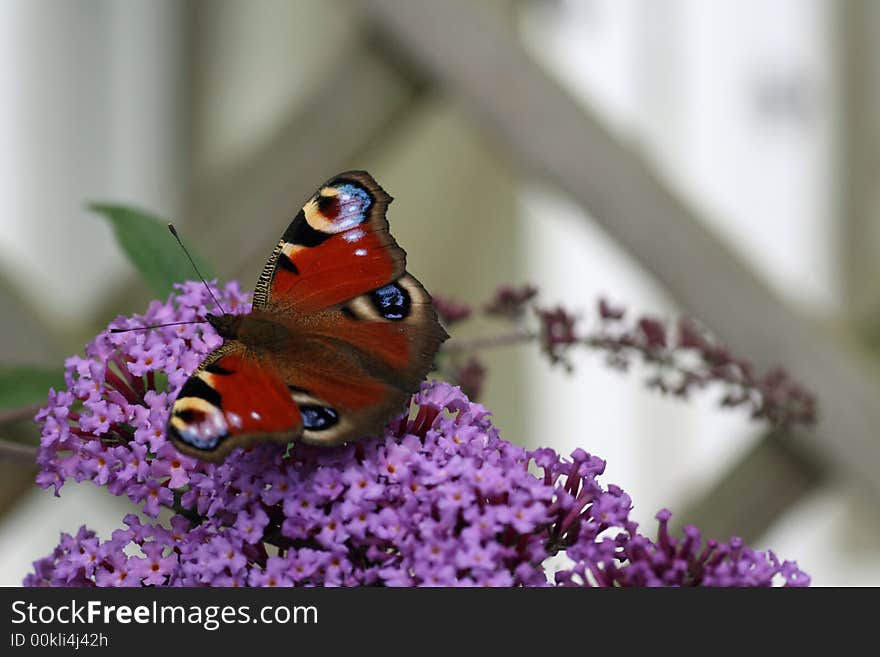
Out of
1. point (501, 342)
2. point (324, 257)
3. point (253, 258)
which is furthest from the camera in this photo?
point (253, 258)

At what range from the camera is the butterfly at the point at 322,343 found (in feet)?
1.37

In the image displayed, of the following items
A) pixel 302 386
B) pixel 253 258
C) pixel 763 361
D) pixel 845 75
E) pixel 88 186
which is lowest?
pixel 302 386

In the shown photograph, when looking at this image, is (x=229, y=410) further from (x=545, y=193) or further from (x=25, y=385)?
(x=545, y=193)

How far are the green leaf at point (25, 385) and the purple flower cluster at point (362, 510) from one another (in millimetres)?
153

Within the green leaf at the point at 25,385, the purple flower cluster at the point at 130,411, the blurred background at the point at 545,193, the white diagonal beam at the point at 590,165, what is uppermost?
the blurred background at the point at 545,193

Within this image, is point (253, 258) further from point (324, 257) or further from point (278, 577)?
point (278, 577)

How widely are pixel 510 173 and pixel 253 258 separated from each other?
84 cm

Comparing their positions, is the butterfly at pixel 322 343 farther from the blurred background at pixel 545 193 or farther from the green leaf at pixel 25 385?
the blurred background at pixel 545 193

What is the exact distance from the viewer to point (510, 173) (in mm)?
1873

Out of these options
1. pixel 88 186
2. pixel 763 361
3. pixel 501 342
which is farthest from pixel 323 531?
pixel 88 186

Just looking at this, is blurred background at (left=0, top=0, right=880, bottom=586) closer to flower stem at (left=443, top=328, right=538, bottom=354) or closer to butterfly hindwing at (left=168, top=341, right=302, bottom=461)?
flower stem at (left=443, top=328, right=538, bottom=354)

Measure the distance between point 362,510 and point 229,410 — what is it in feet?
0.23

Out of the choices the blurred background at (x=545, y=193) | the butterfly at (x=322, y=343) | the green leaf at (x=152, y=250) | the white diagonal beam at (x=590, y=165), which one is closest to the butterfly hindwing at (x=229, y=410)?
the butterfly at (x=322, y=343)

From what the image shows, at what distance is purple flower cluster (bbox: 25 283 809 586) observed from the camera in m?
0.41
